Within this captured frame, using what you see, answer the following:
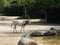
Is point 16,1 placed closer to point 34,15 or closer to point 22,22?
point 34,15

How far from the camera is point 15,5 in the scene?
4666 centimetres

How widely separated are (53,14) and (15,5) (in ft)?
49.2

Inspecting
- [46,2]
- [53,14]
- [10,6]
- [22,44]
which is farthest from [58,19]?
[22,44]

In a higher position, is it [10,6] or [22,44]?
[22,44]

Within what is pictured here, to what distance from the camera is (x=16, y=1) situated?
156 feet

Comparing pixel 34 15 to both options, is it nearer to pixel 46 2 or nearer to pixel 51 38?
pixel 46 2

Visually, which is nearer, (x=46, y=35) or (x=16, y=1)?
(x=46, y=35)

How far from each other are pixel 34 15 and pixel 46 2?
1211 centimetres

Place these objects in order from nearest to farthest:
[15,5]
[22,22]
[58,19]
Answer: [22,22] < [58,19] < [15,5]

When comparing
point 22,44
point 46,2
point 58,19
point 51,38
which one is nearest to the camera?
point 22,44

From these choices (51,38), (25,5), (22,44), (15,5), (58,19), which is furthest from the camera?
(15,5)

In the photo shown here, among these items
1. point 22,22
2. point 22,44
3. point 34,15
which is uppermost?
point 22,44

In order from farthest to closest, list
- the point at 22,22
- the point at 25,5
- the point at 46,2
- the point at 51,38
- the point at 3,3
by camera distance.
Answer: the point at 25,5, the point at 3,3, the point at 46,2, the point at 22,22, the point at 51,38

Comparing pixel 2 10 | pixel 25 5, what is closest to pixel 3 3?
pixel 25 5
